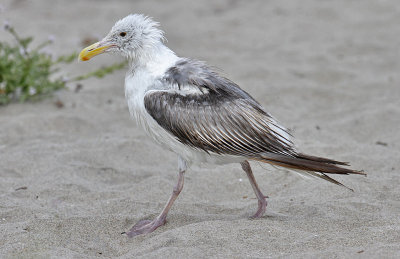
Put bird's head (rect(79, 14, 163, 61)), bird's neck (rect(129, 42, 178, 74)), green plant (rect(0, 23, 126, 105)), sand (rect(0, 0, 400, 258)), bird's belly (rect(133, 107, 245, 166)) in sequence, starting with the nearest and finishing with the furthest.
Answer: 1. sand (rect(0, 0, 400, 258))
2. bird's belly (rect(133, 107, 245, 166))
3. bird's neck (rect(129, 42, 178, 74))
4. bird's head (rect(79, 14, 163, 61))
5. green plant (rect(0, 23, 126, 105))

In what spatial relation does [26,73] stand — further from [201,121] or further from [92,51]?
[201,121]

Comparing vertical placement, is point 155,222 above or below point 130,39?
below

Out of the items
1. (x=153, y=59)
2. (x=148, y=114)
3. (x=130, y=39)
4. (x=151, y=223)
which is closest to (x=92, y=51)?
(x=130, y=39)

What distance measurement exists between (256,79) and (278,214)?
4.19 m

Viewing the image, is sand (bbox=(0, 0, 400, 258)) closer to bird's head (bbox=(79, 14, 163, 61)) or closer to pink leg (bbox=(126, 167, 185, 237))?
pink leg (bbox=(126, 167, 185, 237))

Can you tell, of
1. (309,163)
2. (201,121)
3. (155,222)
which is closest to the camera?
(309,163)

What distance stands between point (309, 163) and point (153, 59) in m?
1.62

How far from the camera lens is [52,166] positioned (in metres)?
6.34

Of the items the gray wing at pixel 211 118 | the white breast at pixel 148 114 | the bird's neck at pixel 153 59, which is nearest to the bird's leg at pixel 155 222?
the white breast at pixel 148 114

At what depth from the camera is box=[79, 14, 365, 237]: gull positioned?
4.90m

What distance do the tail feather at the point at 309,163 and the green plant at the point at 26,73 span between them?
3.58 metres

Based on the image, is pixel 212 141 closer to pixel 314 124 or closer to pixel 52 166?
pixel 52 166

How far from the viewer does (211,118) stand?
4.95 m

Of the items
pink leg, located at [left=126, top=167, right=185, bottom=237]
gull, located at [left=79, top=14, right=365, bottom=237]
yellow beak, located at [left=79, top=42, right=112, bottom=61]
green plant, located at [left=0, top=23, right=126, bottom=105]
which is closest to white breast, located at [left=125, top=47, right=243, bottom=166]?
gull, located at [left=79, top=14, right=365, bottom=237]
